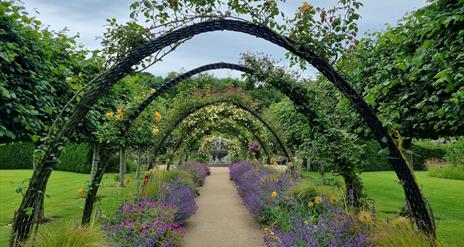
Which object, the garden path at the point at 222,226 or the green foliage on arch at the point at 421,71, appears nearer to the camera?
the green foliage on arch at the point at 421,71

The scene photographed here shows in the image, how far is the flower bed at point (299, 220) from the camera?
3562 mm

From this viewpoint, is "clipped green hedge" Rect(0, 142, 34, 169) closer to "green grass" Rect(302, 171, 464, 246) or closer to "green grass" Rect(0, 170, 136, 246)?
"green grass" Rect(0, 170, 136, 246)

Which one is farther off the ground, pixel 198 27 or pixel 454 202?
pixel 198 27

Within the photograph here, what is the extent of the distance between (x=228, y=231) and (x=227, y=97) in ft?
14.6

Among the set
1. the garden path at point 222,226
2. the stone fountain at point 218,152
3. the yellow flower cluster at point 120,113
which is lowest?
the garden path at point 222,226

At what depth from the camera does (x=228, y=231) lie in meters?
6.81

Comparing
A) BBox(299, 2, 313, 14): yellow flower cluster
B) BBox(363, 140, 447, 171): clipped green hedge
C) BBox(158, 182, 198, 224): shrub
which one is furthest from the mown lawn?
BBox(363, 140, 447, 171): clipped green hedge

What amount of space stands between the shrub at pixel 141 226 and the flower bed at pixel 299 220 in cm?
132

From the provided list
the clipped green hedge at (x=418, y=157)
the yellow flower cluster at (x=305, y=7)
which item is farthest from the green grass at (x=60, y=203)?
the clipped green hedge at (x=418, y=157)

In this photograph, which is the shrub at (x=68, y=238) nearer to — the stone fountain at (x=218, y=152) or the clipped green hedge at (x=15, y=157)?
the clipped green hedge at (x=15, y=157)

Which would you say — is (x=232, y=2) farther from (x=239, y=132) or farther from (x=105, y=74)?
(x=239, y=132)

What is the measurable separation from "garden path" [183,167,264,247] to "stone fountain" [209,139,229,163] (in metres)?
21.6

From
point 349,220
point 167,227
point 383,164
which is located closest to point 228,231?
point 167,227

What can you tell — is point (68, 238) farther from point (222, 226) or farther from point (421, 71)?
point (222, 226)
